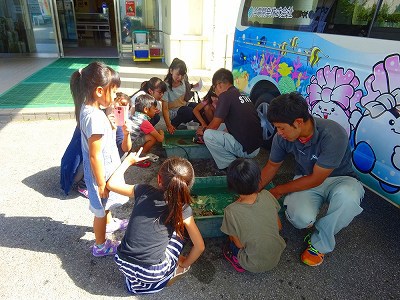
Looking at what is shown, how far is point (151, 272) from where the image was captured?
67.1 inches

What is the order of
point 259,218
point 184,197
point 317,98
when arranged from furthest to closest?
point 317,98
point 259,218
point 184,197

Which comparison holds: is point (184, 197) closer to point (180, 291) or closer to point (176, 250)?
point (176, 250)

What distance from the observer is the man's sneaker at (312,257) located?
83.6 inches

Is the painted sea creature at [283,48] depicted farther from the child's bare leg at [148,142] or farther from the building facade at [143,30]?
the building facade at [143,30]

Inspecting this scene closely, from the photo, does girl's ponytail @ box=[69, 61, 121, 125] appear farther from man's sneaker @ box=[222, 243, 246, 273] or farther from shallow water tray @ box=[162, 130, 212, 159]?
shallow water tray @ box=[162, 130, 212, 159]

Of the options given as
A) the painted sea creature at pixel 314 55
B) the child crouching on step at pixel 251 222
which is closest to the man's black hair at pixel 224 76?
the painted sea creature at pixel 314 55

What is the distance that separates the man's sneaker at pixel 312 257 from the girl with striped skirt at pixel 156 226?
0.86 metres

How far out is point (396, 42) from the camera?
206 cm

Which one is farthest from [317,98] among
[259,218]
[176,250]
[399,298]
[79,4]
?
[79,4]

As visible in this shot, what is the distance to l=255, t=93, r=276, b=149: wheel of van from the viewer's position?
318 cm

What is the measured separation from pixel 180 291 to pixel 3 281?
1143mm

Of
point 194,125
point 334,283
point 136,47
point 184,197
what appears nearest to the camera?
point 184,197

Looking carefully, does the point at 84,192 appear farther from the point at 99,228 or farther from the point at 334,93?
the point at 334,93

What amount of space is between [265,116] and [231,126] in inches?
22.6
